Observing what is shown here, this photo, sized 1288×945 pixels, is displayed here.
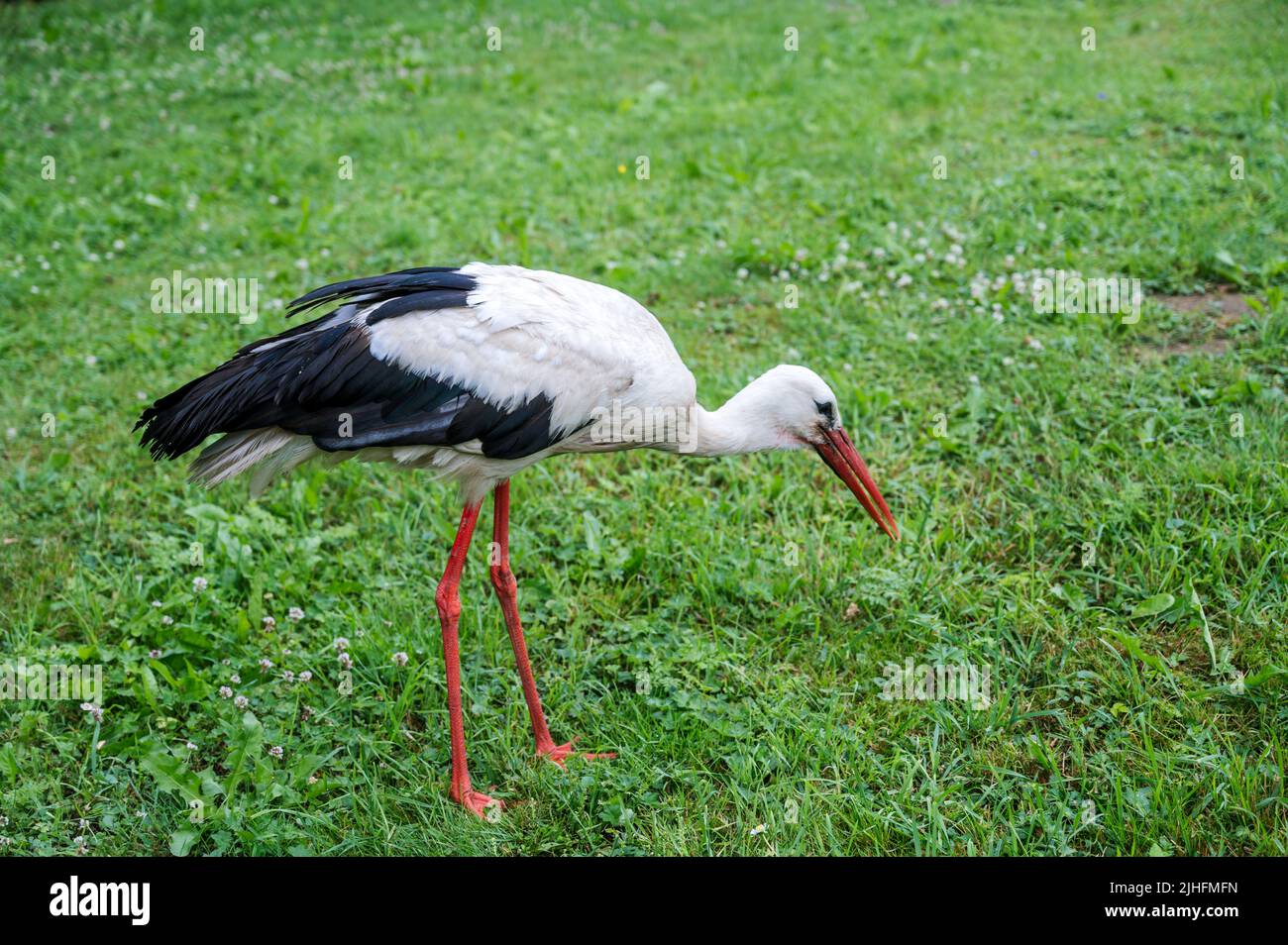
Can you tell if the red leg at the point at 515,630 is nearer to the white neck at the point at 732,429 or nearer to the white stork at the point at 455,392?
the white stork at the point at 455,392

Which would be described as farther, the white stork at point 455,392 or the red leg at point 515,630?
the red leg at point 515,630

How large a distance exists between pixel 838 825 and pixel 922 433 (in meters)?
2.25

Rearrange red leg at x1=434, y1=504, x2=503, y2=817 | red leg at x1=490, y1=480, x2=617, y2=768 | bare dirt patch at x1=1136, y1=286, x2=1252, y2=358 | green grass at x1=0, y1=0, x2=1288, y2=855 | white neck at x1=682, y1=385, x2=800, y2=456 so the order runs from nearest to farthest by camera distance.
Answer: green grass at x1=0, y1=0, x2=1288, y2=855 → red leg at x1=434, y1=504, x2=503, y2=817 → red leg at x1=490, y1=480, x2=617, y2=768 → white neck at x1=682, y1=385, x2=800, y2=456 → bare dirt patch at x1=1136, y1=286, x2=1252, y2=358

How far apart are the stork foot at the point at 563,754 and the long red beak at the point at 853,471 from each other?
4.38ft

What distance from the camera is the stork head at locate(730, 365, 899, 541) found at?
3.90m

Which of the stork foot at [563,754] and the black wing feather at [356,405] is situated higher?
the black wing feather at [356,405]

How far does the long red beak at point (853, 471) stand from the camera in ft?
13.2

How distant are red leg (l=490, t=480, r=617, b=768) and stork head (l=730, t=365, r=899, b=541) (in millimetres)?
994

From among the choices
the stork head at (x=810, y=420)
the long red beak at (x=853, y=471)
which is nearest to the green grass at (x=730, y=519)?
the long red beak at (x=853, y=471)

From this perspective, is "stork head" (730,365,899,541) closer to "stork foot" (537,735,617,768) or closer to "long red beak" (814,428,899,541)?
"long red beak" (814,428,899,541)

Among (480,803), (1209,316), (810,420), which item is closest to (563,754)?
(480,803)

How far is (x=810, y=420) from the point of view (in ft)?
13.0

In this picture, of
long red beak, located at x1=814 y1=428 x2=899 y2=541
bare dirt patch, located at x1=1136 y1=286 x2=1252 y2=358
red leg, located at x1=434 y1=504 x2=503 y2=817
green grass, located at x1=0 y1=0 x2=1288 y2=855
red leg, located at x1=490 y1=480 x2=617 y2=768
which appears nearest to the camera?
green grass, located at x1=0 y1=0 x2=1288 y2=855

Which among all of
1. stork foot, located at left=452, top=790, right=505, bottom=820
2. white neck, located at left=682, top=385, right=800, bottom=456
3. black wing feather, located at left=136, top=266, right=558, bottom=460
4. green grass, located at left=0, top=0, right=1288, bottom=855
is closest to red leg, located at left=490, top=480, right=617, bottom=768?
green grass, located at left=0, top=0, right=1288, bottom=855
